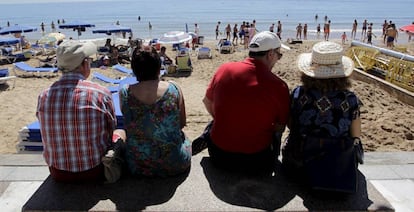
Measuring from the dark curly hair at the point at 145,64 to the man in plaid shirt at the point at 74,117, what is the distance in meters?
0.27

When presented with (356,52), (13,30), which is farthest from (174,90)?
(13,30)

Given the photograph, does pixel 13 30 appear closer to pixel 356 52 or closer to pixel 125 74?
pixel 125 74

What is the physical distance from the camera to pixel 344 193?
2.37 metres

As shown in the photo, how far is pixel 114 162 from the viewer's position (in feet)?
8.32

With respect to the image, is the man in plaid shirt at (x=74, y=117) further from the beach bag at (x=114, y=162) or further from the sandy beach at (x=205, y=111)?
the sandy beach at (x=205, y=111)

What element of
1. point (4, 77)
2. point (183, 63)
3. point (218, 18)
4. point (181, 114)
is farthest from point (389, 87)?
point (218, 18)

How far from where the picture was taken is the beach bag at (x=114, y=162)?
8.21 ft

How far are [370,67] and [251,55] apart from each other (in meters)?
9.22

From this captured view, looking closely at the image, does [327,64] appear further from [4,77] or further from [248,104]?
[4,77]

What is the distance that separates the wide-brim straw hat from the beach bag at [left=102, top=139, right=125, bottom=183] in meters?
1.45

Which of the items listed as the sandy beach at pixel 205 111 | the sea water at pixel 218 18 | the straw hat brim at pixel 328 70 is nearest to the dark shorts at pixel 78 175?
the straw hat brim at pixel 328 70

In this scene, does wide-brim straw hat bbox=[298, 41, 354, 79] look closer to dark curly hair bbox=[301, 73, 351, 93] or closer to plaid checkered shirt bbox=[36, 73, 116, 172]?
dark curly hair bbox=[301, 73, 351, 93]

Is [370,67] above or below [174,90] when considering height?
below

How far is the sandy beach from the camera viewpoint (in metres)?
5.99
